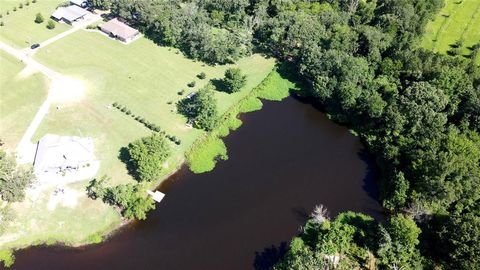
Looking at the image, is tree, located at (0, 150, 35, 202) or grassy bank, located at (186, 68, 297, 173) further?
grassy bank, located at (186, 68, 297, 173)

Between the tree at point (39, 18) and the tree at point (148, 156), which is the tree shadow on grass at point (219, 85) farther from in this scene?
the tree at point (39, 18)

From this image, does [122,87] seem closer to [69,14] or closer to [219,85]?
[219,85]

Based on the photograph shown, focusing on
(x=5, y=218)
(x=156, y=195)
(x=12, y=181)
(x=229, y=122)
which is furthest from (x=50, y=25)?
(x=156, y=195)

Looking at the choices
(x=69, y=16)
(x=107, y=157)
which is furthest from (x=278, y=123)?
(x=69, y=16)

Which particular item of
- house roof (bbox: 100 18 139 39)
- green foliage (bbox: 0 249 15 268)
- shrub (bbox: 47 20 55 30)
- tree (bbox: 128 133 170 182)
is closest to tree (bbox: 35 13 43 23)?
shrub (bbox: 47 20 55 30)

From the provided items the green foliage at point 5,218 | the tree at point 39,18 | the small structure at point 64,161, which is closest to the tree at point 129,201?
the small structure at point 64,161

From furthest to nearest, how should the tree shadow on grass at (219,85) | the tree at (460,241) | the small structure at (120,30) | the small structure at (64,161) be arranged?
the small structure at (120,30)
the tree shadow on grass at (219,85)
the small structure at (64,161)
the tree at (460,241)

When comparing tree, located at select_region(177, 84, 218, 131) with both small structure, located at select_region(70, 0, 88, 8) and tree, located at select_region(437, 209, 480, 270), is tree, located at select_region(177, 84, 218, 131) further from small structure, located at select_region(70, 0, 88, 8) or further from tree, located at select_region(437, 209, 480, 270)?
small structure, located at select_region(70, 0, 88, 8)
